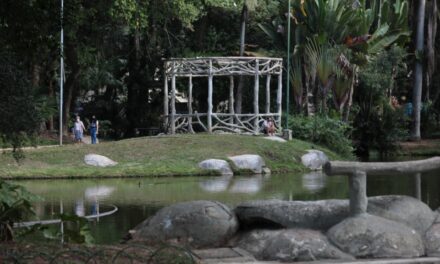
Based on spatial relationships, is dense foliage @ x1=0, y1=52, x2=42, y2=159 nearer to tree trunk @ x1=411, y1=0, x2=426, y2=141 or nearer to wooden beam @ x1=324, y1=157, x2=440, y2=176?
wooden beam @ x1=324, y1=157, x2=440, y2=176

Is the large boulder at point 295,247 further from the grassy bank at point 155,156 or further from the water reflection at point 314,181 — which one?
the grassy bank at point 155,156

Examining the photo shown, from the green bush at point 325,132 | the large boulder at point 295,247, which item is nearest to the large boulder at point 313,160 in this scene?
the green bush at point 325,132

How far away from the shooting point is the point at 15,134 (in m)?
11.4

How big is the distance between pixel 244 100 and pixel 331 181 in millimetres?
19999

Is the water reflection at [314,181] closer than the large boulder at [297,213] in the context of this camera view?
No

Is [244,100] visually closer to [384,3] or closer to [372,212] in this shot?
[384,3]

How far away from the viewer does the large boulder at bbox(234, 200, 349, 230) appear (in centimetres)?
1152

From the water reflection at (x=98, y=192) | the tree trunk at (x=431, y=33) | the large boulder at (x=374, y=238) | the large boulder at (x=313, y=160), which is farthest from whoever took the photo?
the tree trunk at (x=431, y=33)

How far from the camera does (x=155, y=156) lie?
96.1 ft

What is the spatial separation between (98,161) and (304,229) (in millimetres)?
17904

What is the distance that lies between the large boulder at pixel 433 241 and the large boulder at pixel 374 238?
0.16 metres

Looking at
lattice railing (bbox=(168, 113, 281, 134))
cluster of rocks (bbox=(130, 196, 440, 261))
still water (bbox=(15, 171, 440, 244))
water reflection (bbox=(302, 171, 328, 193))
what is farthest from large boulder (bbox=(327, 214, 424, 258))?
lattice railing (bbox=(168, 113, 281, 134))

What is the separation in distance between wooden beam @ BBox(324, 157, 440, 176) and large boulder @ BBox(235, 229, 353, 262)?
3.02ft

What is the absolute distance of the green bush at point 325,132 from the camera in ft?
115
